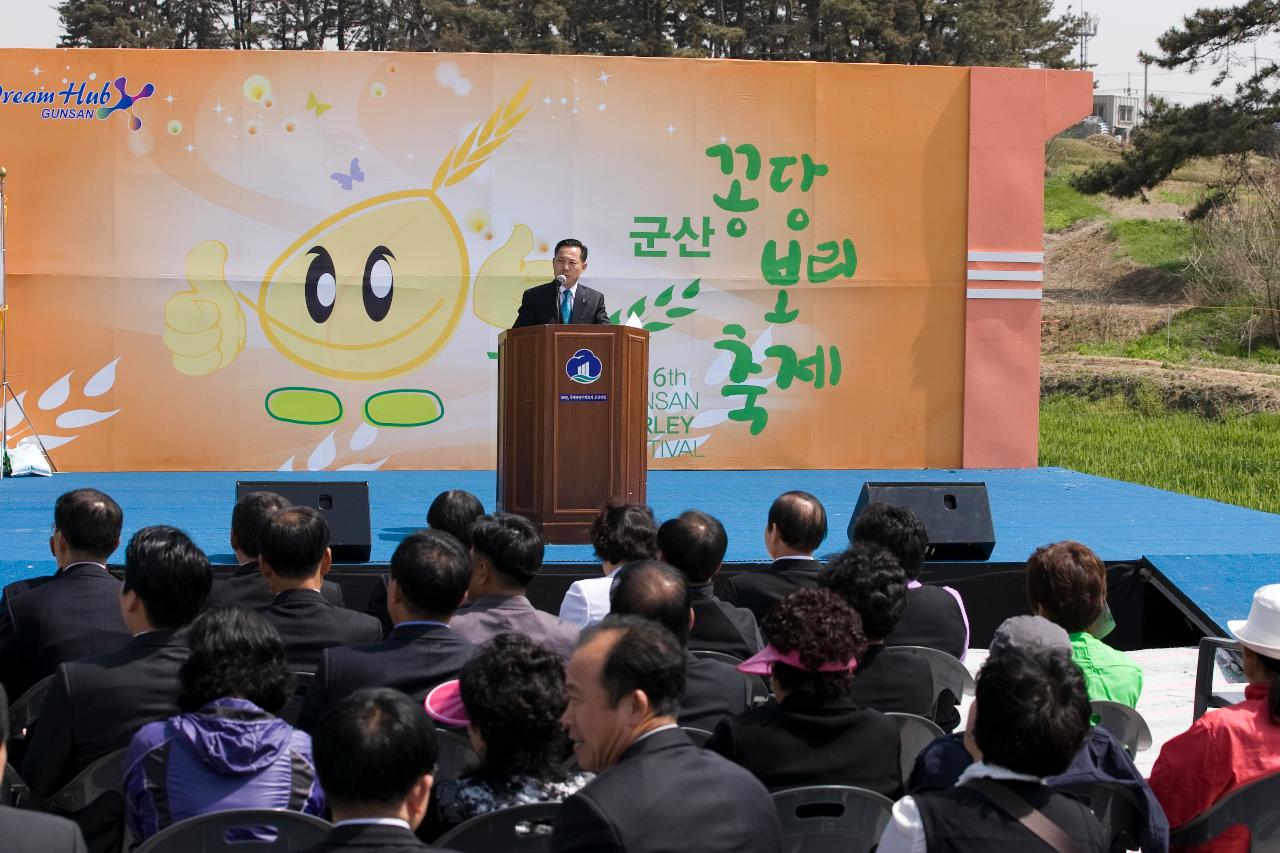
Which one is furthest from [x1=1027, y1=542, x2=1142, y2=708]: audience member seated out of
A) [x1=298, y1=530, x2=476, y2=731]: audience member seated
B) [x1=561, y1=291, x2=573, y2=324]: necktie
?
[x1=561, y1=291, x2=573, y2=324]: necktie

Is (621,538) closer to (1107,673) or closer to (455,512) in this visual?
(455,512)

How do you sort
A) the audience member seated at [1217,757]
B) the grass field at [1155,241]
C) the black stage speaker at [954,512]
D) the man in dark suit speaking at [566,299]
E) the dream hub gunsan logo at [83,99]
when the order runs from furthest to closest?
the grass field at [1155,241] < the dream hub gunsan logo at [83,99] < the man in dark suit speaking at [566,299] < the black stage speaker at [954,512] < the audience member seated at [1217,757]

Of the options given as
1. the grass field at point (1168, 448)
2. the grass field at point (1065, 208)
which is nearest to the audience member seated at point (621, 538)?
the grass field at point (1168, 448)

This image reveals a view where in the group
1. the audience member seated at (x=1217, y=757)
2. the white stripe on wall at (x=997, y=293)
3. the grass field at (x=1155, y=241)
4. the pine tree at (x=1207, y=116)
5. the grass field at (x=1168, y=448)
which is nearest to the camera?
the audience member seated at (x=1217, y=757)

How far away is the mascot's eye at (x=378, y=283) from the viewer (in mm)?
9305

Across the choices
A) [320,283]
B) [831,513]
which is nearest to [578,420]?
[831,513]

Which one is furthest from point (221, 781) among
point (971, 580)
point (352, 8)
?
point (352, 8)

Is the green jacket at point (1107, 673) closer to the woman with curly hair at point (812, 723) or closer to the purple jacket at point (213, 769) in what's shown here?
the woman with curly hair at point (812, 723)

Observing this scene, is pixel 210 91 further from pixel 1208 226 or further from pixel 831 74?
pixel 1208 226

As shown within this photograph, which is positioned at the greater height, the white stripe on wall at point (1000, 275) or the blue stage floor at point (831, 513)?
the white stripe on wall at point (1000, 275)

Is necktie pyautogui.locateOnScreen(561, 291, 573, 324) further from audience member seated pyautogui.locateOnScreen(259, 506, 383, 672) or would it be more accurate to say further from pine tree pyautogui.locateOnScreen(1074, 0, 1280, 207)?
pine tree pyautogui.locateOnScreen(1074, 0, 1280, 207)

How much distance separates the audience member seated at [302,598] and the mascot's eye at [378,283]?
608 cm

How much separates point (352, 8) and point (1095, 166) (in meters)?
14.5

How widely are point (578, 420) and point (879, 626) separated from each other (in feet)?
10.3
